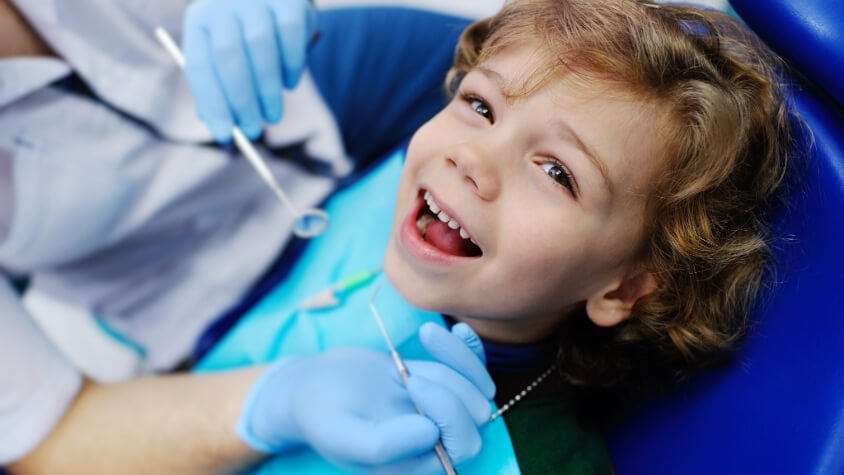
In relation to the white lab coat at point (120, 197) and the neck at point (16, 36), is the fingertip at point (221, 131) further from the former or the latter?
the neck at point (16, 36)

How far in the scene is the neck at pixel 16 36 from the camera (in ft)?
2.97

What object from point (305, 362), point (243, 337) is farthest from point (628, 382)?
point (243, 337)

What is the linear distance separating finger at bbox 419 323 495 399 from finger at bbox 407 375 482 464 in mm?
31

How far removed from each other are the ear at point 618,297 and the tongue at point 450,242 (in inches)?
6.2

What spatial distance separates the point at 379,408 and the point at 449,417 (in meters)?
0.10

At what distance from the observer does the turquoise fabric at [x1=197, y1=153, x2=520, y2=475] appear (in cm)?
87

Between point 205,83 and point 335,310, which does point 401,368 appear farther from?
point 205,83

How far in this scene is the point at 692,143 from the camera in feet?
2.27

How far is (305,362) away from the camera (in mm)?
816

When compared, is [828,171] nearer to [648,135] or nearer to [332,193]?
[648,135]

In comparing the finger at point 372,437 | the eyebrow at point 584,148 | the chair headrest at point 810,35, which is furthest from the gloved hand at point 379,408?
the chair headrest at point 810,35

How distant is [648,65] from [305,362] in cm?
52

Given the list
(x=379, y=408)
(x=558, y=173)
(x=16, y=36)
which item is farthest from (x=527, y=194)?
(x=16, y=36)

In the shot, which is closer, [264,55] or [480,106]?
[480,106]
